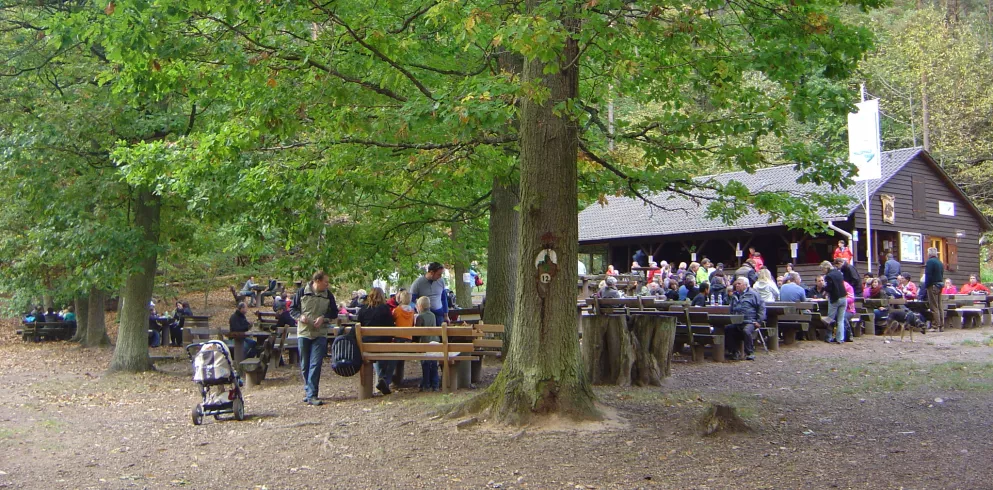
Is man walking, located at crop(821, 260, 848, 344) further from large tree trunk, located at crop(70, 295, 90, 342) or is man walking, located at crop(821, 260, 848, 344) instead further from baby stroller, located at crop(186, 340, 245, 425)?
large tree trunk, located at crop(70, 295, 90, 342)

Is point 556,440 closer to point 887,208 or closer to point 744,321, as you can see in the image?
point 744,321

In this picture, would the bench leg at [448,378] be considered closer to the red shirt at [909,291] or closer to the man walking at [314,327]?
the man walking at [314,327]

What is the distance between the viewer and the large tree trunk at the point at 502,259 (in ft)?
44.3

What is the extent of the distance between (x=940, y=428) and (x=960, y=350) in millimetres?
8516

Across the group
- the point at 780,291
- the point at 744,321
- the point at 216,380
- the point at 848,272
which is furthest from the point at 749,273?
the point at 216,380

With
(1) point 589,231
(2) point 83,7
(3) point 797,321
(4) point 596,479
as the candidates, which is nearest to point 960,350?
(3) point 797,321

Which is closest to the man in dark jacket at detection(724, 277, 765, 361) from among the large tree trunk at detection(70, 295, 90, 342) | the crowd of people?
the crowd of people

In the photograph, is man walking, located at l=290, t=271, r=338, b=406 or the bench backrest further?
man walking, located at l=290, t=271, r=338, b=406

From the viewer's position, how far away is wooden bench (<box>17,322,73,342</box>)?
86.2ft

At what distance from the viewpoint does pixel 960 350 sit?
16.0 m

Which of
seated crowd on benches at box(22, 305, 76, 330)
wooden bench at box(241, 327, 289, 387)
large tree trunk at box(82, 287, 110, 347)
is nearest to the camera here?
wooden bench at box(241, 327, 289, 387)

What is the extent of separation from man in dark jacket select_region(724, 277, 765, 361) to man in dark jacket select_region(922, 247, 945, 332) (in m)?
6.98

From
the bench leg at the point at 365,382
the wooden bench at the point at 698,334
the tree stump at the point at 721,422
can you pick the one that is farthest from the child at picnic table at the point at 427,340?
the tree stump at the point at 721,422

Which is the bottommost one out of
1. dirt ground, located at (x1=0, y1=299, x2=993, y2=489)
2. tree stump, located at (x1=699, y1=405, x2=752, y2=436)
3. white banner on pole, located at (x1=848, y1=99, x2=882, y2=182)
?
dirt ground, located at (x1=0, y1=299, x2=993, y2=489)
